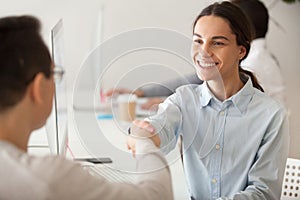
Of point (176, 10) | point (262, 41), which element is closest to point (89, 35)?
Answer: point (176, 10)

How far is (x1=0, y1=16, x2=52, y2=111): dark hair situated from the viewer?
886 mm

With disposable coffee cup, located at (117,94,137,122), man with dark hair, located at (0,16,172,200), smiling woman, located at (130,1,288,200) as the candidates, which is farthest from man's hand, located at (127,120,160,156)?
disposable coffee cup, located at (117,94,137,122)

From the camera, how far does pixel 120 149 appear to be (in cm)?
142

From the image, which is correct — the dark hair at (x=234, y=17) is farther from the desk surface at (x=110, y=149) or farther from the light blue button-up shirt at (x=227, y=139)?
the desk surface at (x=110, y=149)

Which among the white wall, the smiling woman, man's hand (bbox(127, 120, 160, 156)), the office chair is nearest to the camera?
man's hand (bbox(127, 120, 160, 156))

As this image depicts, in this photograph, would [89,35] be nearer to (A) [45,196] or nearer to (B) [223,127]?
(B) [223,127]

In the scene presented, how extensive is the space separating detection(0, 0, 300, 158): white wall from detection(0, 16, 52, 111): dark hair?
2474 millimetres

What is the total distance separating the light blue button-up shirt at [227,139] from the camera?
1252mm

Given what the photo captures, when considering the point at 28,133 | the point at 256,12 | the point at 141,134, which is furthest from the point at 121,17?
the point at 28,133

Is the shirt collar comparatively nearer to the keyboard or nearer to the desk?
the desk

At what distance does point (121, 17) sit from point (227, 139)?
2332mm

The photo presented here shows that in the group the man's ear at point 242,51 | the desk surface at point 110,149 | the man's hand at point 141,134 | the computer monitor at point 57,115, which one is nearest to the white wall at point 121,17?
the desk surface at point 110,149

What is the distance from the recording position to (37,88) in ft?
2.97

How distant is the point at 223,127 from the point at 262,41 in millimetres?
1164
